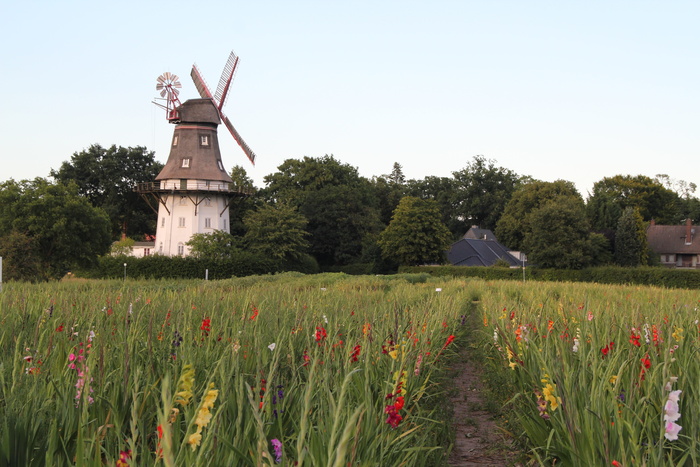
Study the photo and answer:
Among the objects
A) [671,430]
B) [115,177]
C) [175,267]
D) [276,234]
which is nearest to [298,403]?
[671,430]

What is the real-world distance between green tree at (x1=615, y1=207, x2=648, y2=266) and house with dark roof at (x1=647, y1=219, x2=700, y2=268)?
15.2m

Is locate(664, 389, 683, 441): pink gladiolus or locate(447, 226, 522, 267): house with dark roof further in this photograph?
locate(447, 226, 522, 267): house with dark roof

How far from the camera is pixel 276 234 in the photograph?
48.6 metres

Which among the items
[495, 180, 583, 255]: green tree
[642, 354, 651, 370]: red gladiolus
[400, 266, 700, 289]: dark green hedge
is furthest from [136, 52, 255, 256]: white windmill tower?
[642, 354, 651, 370]: red gladiolus

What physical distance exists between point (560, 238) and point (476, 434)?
4635 cm

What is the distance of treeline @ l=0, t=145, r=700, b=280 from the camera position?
1404 inches

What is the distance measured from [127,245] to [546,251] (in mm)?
34238

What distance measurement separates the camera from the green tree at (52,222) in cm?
3438

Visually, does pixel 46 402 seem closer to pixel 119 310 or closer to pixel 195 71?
pixel 119 310

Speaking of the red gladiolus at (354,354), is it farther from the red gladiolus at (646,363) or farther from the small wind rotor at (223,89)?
the small wind rotor at (223,89)

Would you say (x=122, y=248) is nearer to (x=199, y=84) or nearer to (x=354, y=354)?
(x=199, y=84)

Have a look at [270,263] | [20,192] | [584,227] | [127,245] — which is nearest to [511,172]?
[584,227]

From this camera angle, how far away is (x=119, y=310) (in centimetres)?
787

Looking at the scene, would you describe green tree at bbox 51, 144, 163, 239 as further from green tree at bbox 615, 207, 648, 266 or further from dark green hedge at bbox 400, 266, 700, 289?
green tree at bbox 615, 207, 648, 266
